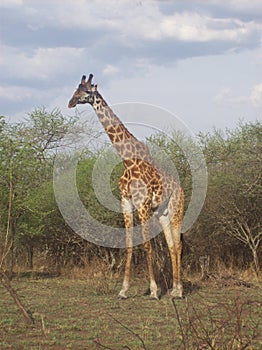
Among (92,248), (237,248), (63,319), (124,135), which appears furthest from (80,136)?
(63,319)

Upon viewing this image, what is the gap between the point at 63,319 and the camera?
738 cm

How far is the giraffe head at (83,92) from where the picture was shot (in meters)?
10.0

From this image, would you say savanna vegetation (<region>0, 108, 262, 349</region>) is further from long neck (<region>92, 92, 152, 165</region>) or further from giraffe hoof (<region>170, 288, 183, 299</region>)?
long neck (<region>92, 92, 152, 165</region>)

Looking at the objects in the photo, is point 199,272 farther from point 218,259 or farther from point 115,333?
point 115,333

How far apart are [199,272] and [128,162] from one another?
3.86 metres

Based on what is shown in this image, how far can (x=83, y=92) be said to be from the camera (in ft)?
33.1

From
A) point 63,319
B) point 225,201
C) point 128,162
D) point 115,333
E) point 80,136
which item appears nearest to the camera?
point 115,333

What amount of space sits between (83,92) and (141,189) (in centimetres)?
193

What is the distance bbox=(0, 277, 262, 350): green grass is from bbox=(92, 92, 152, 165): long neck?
218cm

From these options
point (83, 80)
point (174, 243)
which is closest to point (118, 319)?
point (174, 243)

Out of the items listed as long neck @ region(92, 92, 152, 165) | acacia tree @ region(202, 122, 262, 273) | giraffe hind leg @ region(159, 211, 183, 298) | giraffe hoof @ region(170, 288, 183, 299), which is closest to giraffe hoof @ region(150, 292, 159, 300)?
giraffe hoof @ region(170, 288, 183, 299)

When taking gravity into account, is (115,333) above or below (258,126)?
below

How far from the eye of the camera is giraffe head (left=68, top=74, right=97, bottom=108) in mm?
10039

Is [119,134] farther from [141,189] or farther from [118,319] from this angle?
[118,319]
